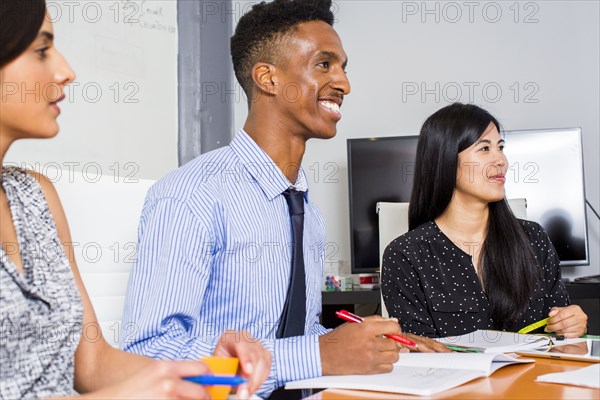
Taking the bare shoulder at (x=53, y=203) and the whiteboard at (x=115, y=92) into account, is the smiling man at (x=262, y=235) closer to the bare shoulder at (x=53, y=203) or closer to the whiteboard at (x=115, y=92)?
the bare shoulder at (x=53, y=203)

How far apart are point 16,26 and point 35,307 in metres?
0.38

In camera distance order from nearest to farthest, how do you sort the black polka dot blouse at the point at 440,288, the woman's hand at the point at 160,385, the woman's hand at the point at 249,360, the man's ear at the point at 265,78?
the woman's hand at the point at 160,385 → the woman's hand at the point at 249,360 → the man's ear at the point at 265,78 → the black polka dot blouse at the point at 440,288

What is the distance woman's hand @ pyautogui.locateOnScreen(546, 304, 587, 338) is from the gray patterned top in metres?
1.23

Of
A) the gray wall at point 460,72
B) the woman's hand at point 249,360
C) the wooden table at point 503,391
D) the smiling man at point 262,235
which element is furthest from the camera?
the gray wall at point 460,72

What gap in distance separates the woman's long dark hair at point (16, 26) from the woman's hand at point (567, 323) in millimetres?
1388

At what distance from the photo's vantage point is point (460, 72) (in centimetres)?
352

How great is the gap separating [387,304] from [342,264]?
1263mm

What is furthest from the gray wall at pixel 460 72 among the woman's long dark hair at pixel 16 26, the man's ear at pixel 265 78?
the woman's long dark hair at pixel 16 26

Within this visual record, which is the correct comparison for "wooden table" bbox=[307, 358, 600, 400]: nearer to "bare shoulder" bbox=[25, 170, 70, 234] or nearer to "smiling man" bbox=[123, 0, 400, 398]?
"smiling man" bbox=[123, 0, 400, 398]

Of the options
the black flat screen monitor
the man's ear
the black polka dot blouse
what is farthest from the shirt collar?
the black flat screen monitor

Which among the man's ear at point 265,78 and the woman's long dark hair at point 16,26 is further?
the man's ear at point 265,78

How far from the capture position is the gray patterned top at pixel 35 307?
99cm

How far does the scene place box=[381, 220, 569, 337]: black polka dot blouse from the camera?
7.18 ft

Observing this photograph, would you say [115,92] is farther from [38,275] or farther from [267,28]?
[38,275]
